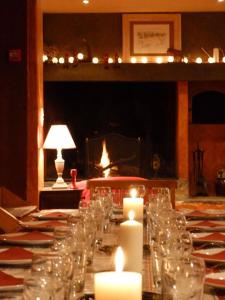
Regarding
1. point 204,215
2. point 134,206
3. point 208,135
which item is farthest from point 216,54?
point 134,206

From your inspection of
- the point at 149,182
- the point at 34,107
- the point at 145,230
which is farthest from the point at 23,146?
the point at 145,230

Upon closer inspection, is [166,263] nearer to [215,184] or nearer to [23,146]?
[23,146]

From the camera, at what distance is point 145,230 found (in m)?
2.63

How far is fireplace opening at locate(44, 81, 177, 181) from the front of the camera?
9.34m

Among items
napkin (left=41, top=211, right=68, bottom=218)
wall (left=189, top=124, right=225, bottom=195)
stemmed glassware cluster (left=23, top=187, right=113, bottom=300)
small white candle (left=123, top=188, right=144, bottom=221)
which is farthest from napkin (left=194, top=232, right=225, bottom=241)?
wall (left=189, top=124, right=225, bottom=195)

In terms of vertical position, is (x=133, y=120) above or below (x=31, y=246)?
above

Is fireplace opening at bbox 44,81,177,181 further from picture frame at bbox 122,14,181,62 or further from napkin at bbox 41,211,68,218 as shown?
napkin at bbox 41,211,68,218

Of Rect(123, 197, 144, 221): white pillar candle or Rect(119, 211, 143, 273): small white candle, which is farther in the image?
Rect(123, 197, 144, 221): white pillar candle

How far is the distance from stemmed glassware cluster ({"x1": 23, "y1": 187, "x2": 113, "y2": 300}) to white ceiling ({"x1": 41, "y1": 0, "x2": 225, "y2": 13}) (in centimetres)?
679

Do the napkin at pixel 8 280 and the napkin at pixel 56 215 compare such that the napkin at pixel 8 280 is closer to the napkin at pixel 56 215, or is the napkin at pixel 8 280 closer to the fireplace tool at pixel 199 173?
the napkin at pixel 56 215

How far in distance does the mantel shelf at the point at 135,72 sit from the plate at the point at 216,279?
296 inches

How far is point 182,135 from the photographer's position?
920cm

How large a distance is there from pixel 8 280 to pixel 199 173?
7.93 metres

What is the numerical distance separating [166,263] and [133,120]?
8.16 metres
